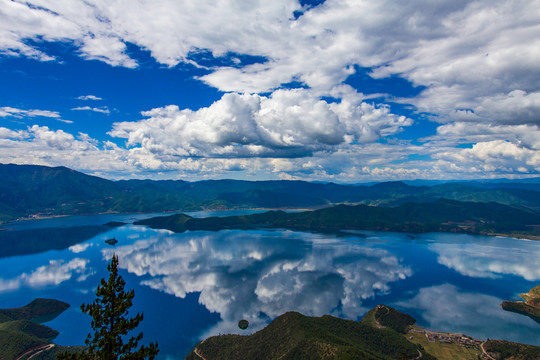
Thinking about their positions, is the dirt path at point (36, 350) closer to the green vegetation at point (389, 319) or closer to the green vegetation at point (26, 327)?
the green vegetation at point (26, 327)

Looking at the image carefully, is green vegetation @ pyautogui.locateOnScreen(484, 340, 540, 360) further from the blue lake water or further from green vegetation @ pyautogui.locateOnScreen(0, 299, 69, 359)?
green vegetation @ pyautogui.locateOnScreen(0, 299, 69, 359)

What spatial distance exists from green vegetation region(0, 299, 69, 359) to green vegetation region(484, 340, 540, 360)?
148152 millimetres

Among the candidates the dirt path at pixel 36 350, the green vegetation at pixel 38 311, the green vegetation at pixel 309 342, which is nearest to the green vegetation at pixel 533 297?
the green vegetation at pixel 309 342

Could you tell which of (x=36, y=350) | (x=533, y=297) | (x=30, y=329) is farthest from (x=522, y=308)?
(x=30, y=329)

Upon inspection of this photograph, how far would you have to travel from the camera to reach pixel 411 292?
158 meters

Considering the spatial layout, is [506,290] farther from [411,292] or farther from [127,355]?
[127,355]

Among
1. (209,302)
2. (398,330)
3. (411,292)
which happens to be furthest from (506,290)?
(209,302)

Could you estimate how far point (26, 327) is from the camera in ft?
351

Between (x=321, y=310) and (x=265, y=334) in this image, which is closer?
(x=265, y=334)

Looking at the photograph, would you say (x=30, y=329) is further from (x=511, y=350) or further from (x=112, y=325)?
(x=511, y=350)

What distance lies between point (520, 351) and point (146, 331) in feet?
428

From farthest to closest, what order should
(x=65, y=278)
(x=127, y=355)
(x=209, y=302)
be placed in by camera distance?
(x=65, y=278) → (x=209, y=302) → (x=127, y=355)

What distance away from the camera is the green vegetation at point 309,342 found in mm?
81000

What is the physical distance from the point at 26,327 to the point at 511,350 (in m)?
168
